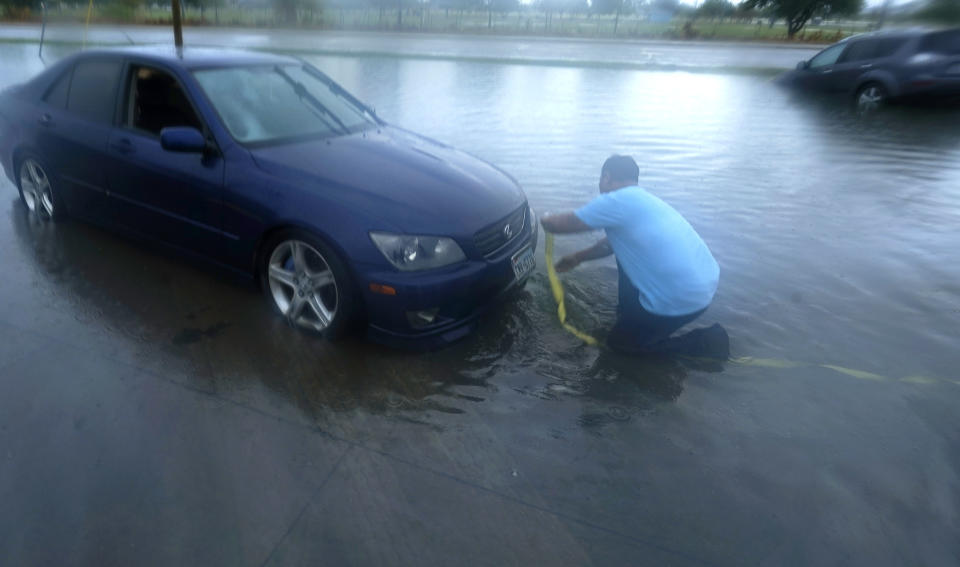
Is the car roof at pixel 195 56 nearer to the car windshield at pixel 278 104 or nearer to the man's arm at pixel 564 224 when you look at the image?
the car windshield at pixel 278 104

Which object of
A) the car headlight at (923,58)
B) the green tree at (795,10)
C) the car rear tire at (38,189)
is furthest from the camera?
the green tree at (795,10)

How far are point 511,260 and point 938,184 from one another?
6.55 meters

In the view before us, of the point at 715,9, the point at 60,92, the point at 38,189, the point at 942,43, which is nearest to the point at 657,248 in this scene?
the point at 60,92

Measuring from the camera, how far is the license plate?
387cm

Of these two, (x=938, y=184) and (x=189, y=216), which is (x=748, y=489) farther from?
(x=938, y=184)

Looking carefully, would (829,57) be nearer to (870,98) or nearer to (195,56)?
(870,98)

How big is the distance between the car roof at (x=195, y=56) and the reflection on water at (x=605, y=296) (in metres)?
1.44

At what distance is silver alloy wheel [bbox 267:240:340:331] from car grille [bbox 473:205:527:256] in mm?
836

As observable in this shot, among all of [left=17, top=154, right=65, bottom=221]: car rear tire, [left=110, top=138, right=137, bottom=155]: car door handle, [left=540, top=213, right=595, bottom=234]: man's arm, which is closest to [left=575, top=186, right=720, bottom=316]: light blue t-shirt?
[left=540, top=213, right=595, bottom=234]: man's arm

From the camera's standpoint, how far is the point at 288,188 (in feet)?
12.0

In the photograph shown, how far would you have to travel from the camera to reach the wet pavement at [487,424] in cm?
251

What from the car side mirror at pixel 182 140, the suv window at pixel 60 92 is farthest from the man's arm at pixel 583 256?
the suv window at pixel 60 92

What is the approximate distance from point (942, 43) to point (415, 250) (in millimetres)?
12626

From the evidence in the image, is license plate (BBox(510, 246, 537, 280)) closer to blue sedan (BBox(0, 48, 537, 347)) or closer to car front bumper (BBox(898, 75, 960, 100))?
blue sedan (BBox(0, 48, 537, 347))
